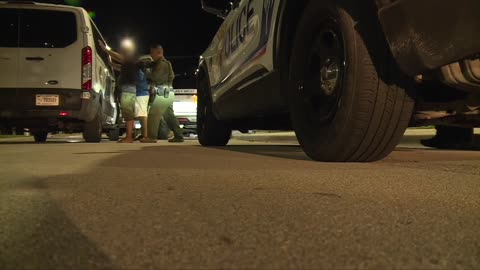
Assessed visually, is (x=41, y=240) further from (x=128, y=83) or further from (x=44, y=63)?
(x=128, y=83)

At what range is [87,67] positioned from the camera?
27.6 ft

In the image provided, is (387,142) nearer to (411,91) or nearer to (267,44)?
(411,91)

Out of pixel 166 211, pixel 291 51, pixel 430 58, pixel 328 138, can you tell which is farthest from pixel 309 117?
pixel 166 211

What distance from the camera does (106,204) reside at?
204cm

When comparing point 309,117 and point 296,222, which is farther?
point 309,117

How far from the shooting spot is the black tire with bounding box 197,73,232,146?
6679mm

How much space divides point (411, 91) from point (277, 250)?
199 centimetres

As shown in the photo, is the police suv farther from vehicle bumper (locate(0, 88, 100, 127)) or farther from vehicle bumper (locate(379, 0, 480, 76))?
vehicle bumper (locate(0, 88, 100, 127))

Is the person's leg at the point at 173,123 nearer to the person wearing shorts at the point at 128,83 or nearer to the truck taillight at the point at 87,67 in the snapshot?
the person wearing shorts at the point at 128,83

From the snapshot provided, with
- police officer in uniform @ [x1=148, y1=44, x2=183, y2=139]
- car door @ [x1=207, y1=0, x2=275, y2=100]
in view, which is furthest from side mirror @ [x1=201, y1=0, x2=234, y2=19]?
police officer in uniform @ [x1=148, y1=44, x2=183, y2=139]

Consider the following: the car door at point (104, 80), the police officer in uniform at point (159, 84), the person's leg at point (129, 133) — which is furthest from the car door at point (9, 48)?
the police officer in uniform at point (159, 84)

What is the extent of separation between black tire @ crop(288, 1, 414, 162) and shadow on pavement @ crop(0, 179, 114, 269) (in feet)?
5.83

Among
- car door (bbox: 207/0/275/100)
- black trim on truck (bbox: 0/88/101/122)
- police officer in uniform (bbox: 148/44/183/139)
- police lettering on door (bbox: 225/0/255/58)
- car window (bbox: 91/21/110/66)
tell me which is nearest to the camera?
car door (bbox: 207/0/275/100)

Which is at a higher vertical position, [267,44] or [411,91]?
[267,44]
